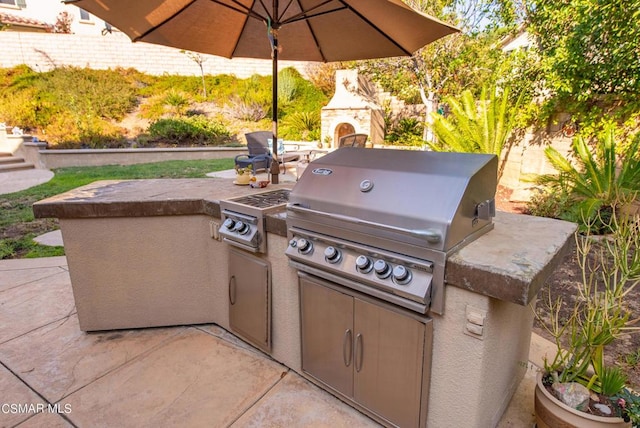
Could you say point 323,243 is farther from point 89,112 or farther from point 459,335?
point 89,112

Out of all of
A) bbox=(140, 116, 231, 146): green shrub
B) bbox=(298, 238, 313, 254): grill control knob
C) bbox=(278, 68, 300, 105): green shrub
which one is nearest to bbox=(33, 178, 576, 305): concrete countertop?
bbox=(298, 238, 313, 254): grill control knob

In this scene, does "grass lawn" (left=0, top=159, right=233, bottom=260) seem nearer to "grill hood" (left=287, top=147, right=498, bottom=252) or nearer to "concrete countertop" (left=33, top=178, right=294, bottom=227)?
"concrete countertop" (left=33, top=178, right=294, bottom=227)

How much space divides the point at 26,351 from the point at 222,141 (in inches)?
498

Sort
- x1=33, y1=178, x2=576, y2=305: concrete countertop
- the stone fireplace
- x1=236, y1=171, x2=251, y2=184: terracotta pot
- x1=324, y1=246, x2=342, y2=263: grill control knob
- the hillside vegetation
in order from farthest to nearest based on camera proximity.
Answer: the hillside vegetation → the stone fireplace → x1=236, y1=171, x2=251, y2=184: terracotta pot → x1=324, y1=246, x2=342, y2=263: grill control knob → x1=33, y1=178, x2=576, y2=305: concrete countertop

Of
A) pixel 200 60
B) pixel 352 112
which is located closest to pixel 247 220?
pixel 352 112

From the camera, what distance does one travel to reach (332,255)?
72.1 inches

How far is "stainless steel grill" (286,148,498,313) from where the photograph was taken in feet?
5.04

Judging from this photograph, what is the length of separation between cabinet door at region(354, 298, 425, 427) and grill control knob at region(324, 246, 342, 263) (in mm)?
242

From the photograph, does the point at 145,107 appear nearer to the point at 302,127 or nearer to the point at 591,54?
the point at 302,127

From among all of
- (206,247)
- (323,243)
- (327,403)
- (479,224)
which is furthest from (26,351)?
(479,224)

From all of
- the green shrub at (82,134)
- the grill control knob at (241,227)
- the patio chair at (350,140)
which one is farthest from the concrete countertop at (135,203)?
the green shrub at (82,134)

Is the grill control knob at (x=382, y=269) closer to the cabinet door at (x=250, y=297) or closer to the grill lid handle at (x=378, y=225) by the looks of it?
the grill lid handle at (x=378, y=225)

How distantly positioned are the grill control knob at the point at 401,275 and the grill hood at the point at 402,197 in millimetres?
123

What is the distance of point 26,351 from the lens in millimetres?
2633
